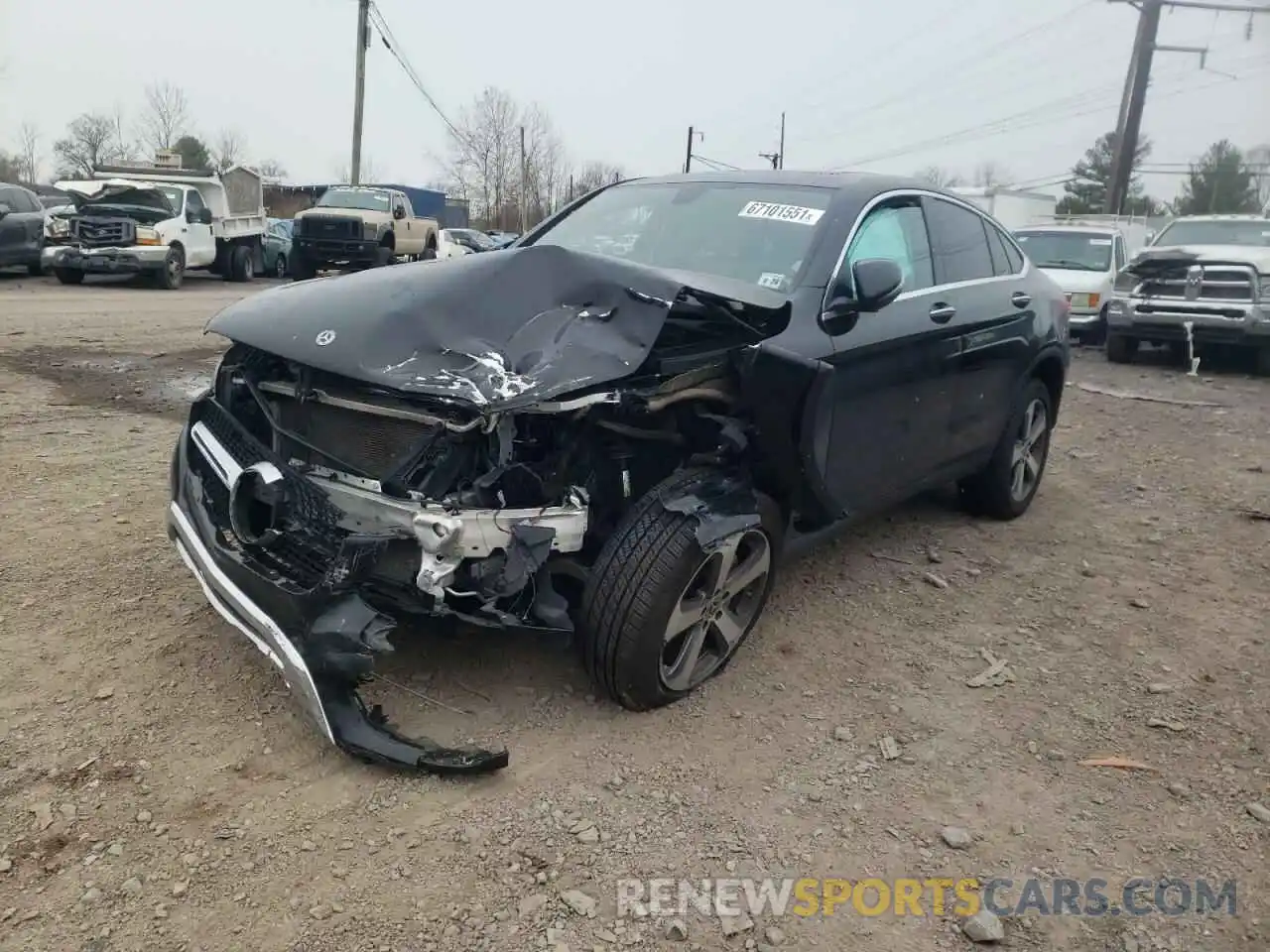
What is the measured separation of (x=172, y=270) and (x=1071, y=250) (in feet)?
47.4

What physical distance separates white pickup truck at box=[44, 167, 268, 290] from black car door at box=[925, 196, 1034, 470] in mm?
14935

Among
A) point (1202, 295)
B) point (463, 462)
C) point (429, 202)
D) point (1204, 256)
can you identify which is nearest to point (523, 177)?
point (429, 202)

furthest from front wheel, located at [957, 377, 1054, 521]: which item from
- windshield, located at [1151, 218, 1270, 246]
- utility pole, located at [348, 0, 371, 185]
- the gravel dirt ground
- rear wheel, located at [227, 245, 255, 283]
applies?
utility pole, located at [348, 0, 371, 185]

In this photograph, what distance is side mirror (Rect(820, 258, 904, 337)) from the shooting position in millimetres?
3480

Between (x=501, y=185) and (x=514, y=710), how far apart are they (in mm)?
51541

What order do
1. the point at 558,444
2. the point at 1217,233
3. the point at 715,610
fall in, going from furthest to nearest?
1. the point at 1217,233
2. the point at 715,610
3. the point at 558,444

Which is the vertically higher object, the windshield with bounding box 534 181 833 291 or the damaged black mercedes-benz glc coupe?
the windshield with bounding box 534 181 833 291

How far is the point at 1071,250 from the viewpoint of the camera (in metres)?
14.1

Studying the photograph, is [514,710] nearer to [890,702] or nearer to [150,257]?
[890,702]

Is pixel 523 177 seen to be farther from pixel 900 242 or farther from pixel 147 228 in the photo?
pixel 900 242

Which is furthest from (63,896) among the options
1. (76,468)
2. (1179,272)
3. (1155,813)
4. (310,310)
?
(1179,272)

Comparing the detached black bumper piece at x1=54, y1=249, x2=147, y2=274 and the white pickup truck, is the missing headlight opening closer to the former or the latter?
the detached black bumper piece at x1=54, y1=249, x2=147, y2=274

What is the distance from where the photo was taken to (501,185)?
169 ft

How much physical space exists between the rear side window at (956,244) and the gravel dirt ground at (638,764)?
136 centimetres
